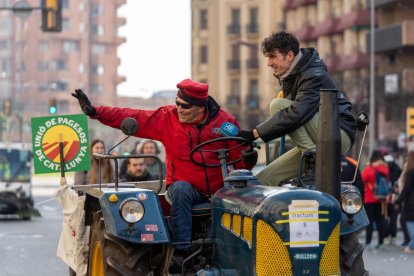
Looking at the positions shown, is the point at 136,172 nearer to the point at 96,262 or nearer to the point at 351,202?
the point at 96,262

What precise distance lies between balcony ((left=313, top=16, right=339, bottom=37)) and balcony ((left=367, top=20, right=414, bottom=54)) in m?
10.7

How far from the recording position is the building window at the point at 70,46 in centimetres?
16338

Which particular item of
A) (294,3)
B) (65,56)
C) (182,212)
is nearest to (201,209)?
(182,212)

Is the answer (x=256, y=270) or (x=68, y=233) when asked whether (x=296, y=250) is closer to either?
(x=256, y=270)

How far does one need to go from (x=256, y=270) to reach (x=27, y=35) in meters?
155

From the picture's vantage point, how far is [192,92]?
34.4 feet

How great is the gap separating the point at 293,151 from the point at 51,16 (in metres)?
25.4

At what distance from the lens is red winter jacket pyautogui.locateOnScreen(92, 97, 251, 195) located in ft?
34.1

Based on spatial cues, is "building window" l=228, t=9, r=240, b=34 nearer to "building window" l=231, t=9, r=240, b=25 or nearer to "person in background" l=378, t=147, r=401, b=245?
"building window" l=231, t=9, r=240, b=25

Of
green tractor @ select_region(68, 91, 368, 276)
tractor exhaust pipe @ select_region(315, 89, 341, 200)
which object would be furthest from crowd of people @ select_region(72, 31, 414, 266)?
tractor exhaust pipe @ select_region(315, 89, 341, 200)

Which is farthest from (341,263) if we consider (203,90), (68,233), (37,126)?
(37,126)

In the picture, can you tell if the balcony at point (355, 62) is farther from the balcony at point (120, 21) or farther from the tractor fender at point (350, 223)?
the tractor fender at point (350, 223)

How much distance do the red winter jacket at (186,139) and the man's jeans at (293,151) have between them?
0.25 m

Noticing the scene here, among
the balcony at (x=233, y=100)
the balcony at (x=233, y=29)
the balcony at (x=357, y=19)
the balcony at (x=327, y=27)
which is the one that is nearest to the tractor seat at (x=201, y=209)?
the balcony at (x=357, y=19)
